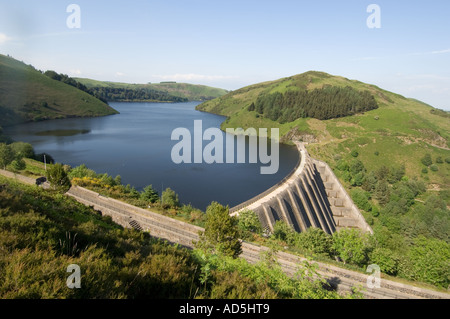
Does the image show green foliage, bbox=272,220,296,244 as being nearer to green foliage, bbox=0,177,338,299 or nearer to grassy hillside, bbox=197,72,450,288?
grassy hillside, bbox=197,72,450,288

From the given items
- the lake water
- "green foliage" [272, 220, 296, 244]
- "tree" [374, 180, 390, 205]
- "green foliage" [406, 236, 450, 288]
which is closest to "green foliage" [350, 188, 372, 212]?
"tree" [374, 180, 390, 205]

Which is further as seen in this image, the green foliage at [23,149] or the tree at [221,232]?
the green foliage at [23,149]

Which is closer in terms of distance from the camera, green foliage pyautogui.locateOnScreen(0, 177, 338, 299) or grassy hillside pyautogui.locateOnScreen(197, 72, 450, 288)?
green foliage pyautogui.locateOnScreen(0, 177, 338, 299)

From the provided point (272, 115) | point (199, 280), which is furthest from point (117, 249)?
point (272, 115)

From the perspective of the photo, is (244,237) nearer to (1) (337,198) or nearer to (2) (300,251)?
(2) (300,251)

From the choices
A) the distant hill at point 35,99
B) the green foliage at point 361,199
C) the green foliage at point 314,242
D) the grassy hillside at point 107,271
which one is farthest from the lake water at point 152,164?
the grassy hillside at point 107,271

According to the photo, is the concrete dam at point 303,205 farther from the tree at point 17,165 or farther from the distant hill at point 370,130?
the tree at point 17,165

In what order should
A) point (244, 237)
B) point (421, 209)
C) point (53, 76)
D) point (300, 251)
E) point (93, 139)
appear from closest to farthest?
point (300, 251)
point (244, 237)
point (421, 209)
point (93, 139)
point (53, 76)
